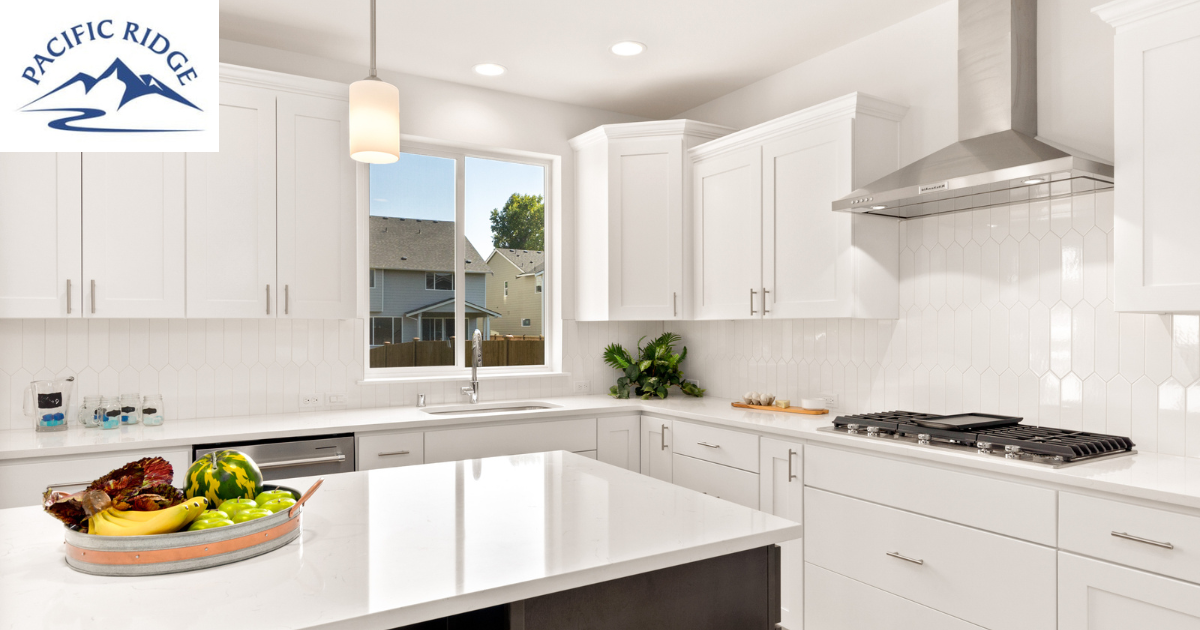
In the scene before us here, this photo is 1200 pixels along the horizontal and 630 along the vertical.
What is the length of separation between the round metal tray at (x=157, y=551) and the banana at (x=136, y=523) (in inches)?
0.7

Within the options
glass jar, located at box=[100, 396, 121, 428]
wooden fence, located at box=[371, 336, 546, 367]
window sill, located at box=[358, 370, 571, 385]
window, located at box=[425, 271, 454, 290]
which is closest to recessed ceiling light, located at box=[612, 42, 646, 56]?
window, located at box=[425, 271, 454, 290]

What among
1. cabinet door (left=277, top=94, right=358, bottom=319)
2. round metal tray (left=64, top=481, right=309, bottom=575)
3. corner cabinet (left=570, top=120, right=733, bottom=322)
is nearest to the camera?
round metal tray (left=64, top=481, right=309, bottom=575)

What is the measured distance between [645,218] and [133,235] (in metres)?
2.38

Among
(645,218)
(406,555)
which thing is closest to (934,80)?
(645,218)

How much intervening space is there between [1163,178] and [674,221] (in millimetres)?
2199

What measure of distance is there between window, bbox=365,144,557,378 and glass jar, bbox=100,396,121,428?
44.7 inches

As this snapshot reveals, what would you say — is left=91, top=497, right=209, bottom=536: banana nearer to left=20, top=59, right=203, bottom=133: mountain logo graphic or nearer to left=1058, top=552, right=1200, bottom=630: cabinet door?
left=20, top=59, right=203, bottom=133: mountain logo graphic

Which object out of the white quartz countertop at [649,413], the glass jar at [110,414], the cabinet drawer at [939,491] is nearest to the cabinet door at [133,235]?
the glass jar at [110,414]

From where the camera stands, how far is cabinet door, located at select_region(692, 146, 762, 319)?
3.39 meters

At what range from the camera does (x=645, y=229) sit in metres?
3.83

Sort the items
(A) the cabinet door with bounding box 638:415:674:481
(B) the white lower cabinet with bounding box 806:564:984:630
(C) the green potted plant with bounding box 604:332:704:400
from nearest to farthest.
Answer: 1. (B) the white lower cabinet with bounding box 806:564:984:630
2. (A) the cabinet door with bounding box 638:415:674:481
3. (C) the green potted plant with bounding box 604:332:704:400

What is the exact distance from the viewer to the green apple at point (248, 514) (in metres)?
1.18

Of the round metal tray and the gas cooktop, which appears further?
the gas cooktop

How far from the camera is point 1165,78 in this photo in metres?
1.95
